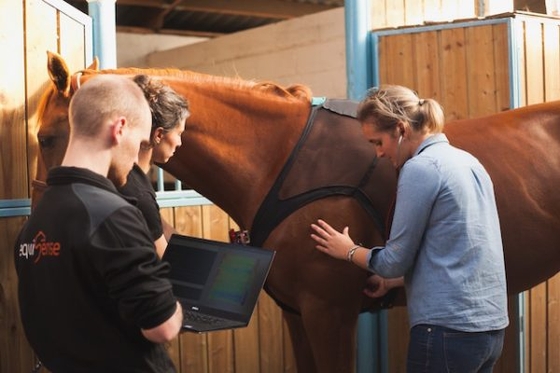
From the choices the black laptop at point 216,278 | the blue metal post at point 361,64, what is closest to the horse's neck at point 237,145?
the black laptop at point 216,278

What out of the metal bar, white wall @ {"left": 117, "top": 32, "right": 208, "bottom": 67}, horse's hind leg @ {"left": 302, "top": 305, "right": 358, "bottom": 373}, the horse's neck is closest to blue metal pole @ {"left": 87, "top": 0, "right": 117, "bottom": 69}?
the horse's neck

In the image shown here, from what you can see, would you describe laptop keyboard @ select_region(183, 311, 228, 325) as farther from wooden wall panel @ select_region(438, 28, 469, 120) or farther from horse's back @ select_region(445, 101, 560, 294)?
wooden wall panel @ select_region(438, 28, 469, 120)

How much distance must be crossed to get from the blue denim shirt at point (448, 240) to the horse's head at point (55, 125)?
4.07 feet

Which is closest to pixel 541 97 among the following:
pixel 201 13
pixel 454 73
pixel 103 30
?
pixel 454 73

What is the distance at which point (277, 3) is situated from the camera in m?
10.6

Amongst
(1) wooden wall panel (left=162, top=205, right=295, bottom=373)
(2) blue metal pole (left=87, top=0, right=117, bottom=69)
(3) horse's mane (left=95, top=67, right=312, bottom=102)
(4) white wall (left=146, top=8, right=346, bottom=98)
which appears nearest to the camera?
(3) horse's mane (left=95, top=67, right=312, bottom=102)

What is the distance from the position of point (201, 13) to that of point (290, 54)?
3258mm

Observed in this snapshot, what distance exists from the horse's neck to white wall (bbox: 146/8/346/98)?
495 centimetres

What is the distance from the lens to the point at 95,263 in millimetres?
1502

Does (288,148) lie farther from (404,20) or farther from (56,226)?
(404,20)

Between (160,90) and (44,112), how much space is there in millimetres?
623

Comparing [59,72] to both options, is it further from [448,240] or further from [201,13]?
[201,13]

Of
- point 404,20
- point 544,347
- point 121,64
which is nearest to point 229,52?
point 121,64

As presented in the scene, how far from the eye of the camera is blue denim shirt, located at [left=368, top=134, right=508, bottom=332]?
2199mm
